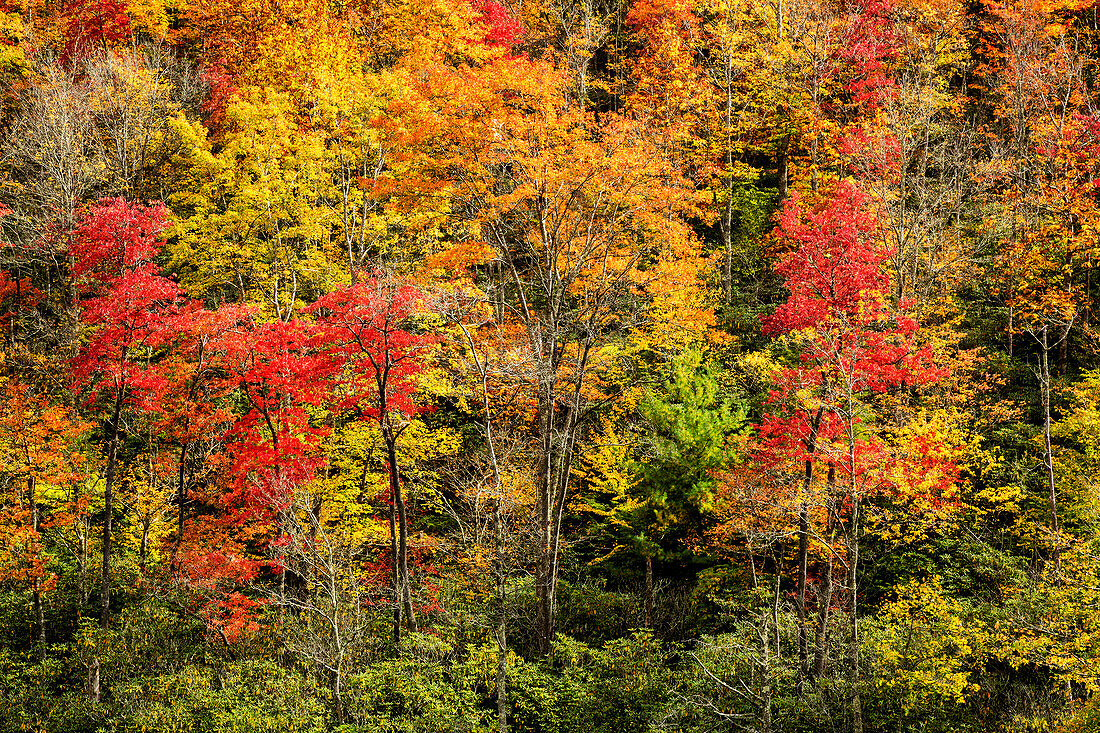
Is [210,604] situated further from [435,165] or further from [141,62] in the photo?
[141,62]

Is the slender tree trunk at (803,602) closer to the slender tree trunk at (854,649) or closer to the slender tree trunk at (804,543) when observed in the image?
the slender tree trunk at (804,543)

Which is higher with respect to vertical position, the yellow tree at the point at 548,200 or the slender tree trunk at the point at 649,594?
the yellow tree at the point at 548,200

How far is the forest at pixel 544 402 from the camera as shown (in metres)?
14.0

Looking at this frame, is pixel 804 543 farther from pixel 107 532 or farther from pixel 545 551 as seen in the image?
pixel 107 532

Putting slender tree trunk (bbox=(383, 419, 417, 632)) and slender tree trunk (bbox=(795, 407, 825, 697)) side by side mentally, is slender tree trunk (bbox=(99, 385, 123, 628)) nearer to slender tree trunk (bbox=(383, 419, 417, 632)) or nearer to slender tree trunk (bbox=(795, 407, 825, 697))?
slender tree trunk (bbox=(383, 419, 417, 632))

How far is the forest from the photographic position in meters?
14.0

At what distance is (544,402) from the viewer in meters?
17.1

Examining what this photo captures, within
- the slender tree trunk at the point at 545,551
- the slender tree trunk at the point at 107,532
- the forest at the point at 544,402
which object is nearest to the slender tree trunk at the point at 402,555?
the forest at the point at 544,402

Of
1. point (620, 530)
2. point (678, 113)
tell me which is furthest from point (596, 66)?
point (620, 530)

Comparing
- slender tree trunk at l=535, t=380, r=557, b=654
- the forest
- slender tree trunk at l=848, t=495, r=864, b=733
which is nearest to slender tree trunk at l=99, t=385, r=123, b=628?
the forest

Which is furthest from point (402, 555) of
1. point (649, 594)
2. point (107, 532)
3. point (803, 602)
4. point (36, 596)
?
point (36, 596)

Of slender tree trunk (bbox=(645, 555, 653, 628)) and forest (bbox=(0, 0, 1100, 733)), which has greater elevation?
forest (bbox=(0, 0, 1100, 733))

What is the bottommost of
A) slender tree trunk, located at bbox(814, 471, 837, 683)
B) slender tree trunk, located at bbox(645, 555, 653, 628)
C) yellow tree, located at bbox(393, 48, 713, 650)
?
slender tree trunk, located at bbox(645, 555, 653, 628)

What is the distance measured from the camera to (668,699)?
13.4 metres
